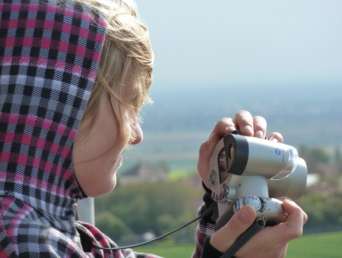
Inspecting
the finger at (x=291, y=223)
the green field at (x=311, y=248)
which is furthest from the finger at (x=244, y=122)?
the green field at (x=311, y=248)

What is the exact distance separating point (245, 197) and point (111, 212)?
7.28 ft

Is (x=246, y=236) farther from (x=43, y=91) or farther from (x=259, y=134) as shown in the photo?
(x=43, y=91)

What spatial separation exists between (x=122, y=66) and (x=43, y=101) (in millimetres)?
141

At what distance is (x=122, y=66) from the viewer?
117 centimetres

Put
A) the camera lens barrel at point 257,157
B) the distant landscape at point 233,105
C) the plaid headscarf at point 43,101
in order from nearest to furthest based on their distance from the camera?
the plaid headscarf at point 43,101 → the camera lens barrel at point 257,157 → the distant landscape at point 233,105

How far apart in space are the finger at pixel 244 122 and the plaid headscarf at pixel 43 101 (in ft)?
1.08

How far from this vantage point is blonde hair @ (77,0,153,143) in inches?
45.3

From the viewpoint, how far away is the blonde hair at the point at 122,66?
115 cm

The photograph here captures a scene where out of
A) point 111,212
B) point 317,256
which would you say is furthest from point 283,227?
point 111,212

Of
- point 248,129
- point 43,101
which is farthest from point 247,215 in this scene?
point 43,101

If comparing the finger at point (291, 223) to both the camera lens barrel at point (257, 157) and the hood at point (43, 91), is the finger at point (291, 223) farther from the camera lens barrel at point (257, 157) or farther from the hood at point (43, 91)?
the hood at point (43, 91)

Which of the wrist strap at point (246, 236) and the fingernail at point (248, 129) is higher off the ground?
the fingernail at point (248, 129)

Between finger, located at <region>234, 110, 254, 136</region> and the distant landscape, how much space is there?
619 centimetres

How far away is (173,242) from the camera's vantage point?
301cm
